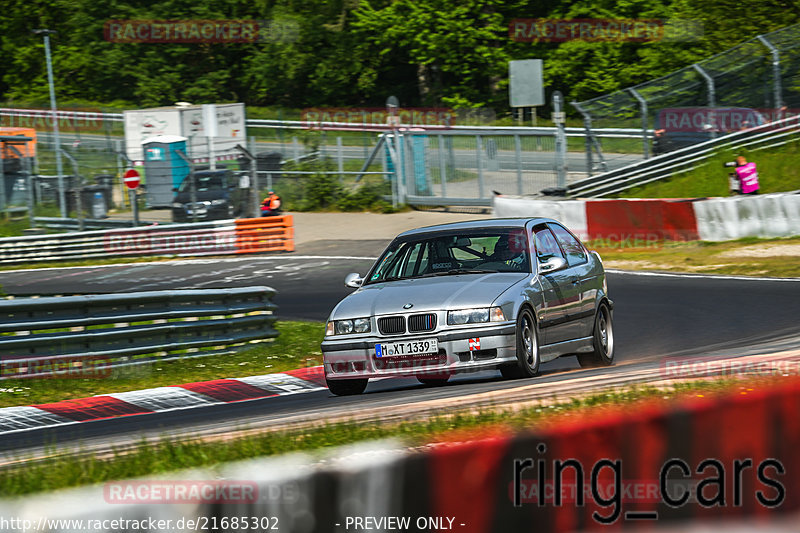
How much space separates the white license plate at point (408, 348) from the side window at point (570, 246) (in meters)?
2.06

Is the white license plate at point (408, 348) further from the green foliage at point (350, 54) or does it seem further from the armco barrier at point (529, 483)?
the green foliage at point (350, 54)

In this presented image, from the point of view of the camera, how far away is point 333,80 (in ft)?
191

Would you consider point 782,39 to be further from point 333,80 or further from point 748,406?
point 333,80

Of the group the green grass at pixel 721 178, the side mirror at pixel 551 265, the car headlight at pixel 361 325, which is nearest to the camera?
the car headlight at pixel 361 325

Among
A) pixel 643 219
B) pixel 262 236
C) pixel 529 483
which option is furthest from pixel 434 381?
pixel 262 236

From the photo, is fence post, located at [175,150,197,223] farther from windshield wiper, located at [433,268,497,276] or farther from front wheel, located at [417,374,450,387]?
windshield wiper, located at [433,268,497,276]

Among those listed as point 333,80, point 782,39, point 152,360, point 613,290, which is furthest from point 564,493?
point 333,80

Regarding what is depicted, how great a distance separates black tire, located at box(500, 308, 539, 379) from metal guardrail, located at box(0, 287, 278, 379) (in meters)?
4.88

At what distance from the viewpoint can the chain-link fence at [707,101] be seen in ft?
86.4

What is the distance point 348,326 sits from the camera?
879 centimetres

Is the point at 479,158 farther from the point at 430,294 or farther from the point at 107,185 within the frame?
the point at 430,294

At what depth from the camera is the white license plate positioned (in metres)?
8.45

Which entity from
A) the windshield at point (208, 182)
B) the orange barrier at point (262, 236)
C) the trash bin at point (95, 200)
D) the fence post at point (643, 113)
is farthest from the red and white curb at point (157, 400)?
the fence post at point (643, 113)

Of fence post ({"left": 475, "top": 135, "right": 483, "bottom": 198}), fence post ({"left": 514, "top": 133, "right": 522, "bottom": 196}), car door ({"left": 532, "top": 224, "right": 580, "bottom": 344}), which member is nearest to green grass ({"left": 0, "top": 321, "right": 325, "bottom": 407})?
car door ({"left": 532, "top": 224, "right": 580, "bottom": 344})
